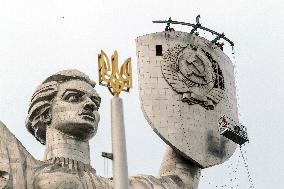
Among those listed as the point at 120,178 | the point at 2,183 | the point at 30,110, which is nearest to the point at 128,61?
the point at 120,178

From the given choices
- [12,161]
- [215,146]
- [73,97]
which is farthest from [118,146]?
[215,146]

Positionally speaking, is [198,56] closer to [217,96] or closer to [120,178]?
[217,96]

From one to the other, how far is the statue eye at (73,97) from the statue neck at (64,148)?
68 centimetres

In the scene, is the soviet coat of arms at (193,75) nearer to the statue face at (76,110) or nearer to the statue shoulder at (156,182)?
the statue shoulder at (156,182)

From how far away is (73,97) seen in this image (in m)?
16.7

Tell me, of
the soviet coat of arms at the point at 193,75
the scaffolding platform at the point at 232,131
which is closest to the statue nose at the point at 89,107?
the soviet coat of arms at the point at 193,75

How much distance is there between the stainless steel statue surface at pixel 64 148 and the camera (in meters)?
15.4

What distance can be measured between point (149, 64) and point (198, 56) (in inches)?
52.1

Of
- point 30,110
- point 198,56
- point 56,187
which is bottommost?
point 56,187

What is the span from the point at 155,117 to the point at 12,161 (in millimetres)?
3673

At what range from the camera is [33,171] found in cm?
1561

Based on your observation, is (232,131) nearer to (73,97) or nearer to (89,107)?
(89,107)

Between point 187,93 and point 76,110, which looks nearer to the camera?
point 76,110

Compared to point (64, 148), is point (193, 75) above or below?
above
